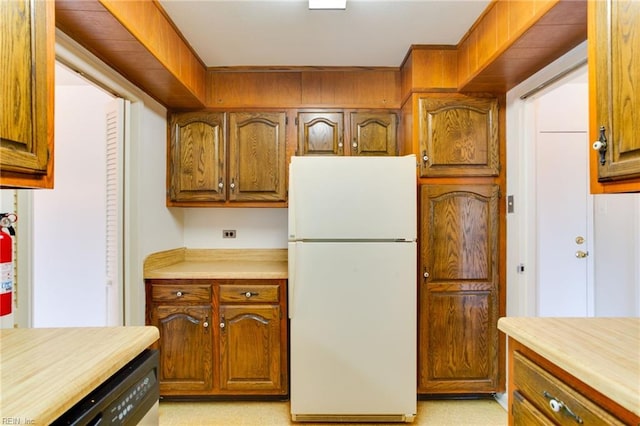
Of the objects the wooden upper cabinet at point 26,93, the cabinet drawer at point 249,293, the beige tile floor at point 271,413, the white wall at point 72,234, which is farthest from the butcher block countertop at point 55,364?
the white wall at point 72,234

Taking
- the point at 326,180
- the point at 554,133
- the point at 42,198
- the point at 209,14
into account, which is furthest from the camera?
the point at 554,133

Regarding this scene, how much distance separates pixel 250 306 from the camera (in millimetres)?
2170

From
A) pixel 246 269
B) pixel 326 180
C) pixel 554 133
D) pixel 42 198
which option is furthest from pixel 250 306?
pixel 554 133

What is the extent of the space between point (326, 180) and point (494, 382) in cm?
167

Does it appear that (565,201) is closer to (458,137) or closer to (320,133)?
(458,137)

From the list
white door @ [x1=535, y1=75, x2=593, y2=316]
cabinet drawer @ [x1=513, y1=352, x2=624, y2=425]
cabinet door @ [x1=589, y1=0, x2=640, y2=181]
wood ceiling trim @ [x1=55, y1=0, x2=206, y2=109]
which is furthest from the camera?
white door @ [x1=535, y1=75, x2=593, y2=316]

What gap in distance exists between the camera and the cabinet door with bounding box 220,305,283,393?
216 centimetres

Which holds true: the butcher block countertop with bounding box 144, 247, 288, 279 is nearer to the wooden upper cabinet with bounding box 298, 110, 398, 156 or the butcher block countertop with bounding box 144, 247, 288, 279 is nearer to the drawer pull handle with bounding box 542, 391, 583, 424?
the wooden upper cabinet with bounding box 298, 110, 398, 156

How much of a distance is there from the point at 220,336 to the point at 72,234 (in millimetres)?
1381

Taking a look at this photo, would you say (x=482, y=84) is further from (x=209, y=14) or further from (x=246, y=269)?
(x=246, y=269)

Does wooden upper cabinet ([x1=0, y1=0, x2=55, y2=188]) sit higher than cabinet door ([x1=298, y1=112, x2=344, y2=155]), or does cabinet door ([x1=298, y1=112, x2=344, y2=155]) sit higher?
cabinet door ([x1=298, y1=112, x2=344, y2=155])

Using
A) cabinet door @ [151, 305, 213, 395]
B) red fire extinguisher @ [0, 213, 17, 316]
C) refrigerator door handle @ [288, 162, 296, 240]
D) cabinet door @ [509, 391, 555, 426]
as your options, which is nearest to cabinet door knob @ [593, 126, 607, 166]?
cabinet door @ [509, 391, 555, 426]

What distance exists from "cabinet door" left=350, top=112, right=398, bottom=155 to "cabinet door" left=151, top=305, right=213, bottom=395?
60.1 inches

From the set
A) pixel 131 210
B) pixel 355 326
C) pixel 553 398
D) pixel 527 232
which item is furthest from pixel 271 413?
pixel 527 232
